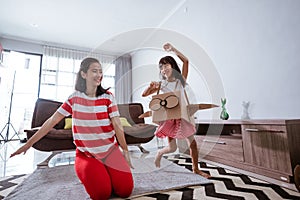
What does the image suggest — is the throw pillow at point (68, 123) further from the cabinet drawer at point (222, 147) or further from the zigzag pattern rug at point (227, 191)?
the cabinet drawer at point (222, 147)

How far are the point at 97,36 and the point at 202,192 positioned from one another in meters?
3.63

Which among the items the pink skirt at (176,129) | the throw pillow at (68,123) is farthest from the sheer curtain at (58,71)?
the pink skirt at (176,129)

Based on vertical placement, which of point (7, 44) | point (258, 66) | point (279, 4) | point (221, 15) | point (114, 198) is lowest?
point (114, 198)

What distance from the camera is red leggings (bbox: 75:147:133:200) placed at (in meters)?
0.90

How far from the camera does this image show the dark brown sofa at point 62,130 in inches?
63.7

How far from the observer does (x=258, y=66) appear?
1640mm

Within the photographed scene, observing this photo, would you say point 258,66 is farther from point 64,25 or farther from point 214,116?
point 64,25

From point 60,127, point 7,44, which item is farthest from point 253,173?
point 7,44

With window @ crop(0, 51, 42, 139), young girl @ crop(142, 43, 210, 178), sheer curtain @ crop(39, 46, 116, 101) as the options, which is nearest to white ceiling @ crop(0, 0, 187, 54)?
sheer curtain @ crop(39, 46, 116, 101)

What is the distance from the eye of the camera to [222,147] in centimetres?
157

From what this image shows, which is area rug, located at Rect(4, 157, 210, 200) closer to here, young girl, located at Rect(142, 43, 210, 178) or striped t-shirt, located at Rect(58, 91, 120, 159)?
young girl, located at Rect(142, 43, 210, 178)

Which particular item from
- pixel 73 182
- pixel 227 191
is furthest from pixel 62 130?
pixel 227 191

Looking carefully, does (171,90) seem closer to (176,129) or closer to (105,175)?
(176,129)

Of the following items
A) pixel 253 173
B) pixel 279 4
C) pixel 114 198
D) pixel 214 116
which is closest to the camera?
pixel 114 198
